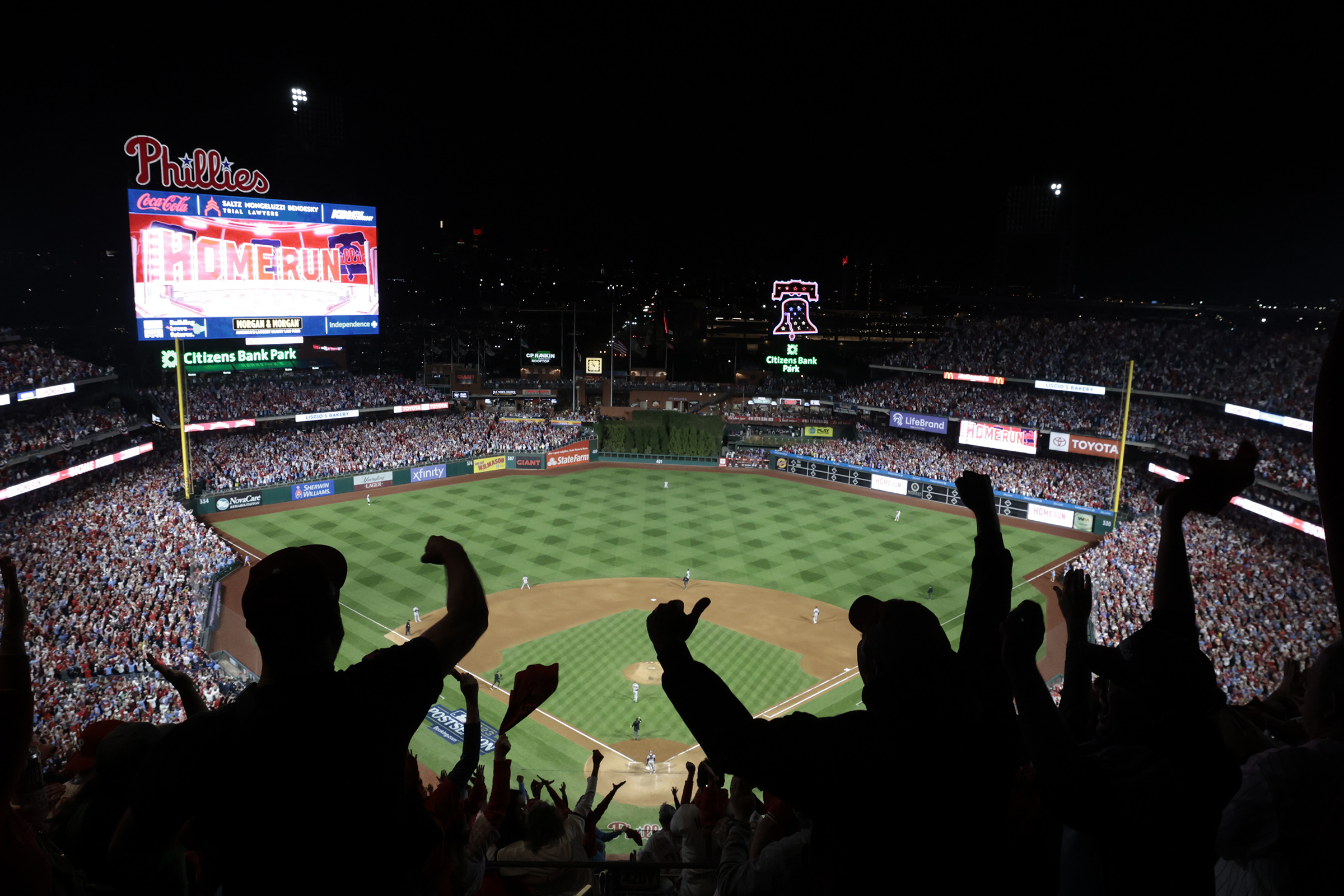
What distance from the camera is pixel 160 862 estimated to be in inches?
104

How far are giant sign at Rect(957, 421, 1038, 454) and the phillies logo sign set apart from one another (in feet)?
137

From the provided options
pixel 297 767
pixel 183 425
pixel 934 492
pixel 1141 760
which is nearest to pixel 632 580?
pixel 934 492

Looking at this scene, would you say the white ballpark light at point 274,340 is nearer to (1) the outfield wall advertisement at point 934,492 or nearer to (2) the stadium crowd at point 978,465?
(1) the outfield wall advertisement at point 934,492

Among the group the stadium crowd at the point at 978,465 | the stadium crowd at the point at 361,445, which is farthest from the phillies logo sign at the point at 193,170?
the stadium crowd at the point at 978,465

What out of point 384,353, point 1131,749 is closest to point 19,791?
point 1131,749

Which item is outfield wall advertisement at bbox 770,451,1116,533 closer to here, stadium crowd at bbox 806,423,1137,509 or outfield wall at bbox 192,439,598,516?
stadium crowd at bbox 806,423,1137,509

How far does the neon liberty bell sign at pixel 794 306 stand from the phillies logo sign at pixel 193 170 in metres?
32.4

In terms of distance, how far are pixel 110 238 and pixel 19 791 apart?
65.2m

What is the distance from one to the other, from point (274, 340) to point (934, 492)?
36940 mm

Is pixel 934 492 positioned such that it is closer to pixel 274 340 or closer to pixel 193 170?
pixel 274 340

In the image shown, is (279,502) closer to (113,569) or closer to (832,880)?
(113,569)

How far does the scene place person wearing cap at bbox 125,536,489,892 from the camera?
6.31 ft

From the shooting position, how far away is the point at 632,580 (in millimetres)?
30281

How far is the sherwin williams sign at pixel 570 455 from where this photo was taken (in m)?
48.4
